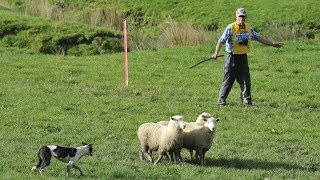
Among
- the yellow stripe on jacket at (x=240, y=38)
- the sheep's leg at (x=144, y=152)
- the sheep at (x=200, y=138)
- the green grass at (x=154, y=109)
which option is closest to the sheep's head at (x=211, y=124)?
the sheep at (x=200, y=138)

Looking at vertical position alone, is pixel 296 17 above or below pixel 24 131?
above

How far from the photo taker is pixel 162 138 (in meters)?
13.7

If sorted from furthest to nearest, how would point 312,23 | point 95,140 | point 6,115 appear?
point 312,23 < point 6,115 < point 95,140

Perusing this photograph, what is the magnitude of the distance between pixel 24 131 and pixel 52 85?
5.56m

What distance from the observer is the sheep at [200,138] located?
543 inches

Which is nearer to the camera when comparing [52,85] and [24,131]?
[24,131]

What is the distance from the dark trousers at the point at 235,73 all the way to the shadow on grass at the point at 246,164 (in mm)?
5186

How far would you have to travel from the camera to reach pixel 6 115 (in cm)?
1744

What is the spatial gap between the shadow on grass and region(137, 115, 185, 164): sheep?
79cm

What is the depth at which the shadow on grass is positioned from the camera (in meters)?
13.8

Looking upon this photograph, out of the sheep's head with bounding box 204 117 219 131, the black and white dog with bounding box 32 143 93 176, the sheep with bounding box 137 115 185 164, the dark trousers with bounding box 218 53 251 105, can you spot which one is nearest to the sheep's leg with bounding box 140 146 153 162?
the sheep with bounding box 137 115 185 164

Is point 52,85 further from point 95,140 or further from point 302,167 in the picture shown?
point 302,167

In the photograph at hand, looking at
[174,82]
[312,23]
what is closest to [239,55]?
[174,82]

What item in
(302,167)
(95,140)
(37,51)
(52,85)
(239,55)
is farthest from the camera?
(37,51)
